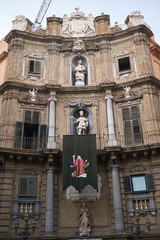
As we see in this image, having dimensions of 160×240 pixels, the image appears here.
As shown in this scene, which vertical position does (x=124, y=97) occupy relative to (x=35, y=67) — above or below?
below

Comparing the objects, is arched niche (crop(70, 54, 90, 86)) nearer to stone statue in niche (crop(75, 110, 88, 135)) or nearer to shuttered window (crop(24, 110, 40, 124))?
stone statue in niche (crop(75, 110, 88, 135))

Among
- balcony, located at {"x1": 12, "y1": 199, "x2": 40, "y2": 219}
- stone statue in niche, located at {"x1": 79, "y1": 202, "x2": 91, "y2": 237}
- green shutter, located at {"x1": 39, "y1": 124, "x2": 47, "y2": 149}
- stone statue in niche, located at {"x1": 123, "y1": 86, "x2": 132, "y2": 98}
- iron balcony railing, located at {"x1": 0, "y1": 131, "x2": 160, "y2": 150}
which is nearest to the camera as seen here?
Answer: stone statue in niche, located at {"x1": 79, "y1": 202, "x2": 91, "y2": 237}

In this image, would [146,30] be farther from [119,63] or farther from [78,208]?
[78,208]

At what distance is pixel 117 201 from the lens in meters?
14.9

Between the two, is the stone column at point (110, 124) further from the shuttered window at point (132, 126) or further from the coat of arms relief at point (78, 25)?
the coat of arms relief at point (78, 25)

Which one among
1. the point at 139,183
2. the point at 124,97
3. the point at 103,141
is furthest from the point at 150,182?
the point at 124,97

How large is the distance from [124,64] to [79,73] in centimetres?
350

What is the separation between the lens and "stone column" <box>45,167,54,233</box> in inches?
572

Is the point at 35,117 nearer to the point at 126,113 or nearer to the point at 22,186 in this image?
the point at 22,186

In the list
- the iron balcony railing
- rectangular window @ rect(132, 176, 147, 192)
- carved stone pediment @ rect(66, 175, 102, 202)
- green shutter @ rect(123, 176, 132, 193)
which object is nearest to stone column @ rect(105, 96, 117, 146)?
the iron balcony railing

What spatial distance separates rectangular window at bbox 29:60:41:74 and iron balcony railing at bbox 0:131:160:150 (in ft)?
16.9

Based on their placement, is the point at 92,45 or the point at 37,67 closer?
the point at 37,67

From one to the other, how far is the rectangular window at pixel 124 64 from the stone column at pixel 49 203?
9.35 meters

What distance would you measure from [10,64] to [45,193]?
9.46 metres
